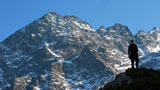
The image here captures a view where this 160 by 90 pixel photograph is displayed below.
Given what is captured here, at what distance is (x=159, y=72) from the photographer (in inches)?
997

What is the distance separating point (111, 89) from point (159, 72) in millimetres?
3591

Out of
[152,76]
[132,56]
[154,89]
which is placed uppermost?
[132,56]

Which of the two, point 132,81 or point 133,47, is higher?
point 133,47

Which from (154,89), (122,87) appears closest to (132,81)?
(122,87)

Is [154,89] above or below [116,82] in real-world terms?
below

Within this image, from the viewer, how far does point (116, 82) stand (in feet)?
85.9

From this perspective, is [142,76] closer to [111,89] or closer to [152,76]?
[152,76]

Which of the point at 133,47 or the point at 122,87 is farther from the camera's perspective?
the point at 133,47

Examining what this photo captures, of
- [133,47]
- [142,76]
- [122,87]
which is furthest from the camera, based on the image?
[133,47]

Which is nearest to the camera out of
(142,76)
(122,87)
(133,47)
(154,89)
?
(154,89)

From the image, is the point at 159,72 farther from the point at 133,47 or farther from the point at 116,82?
the point at 133,47

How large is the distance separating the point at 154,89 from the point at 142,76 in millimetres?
3449

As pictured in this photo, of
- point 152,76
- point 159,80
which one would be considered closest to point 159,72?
point 152,76

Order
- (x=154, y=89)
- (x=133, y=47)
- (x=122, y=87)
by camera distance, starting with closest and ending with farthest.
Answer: (x=154, y=89) < (x=122, y=87) < (x=133, y=47)
